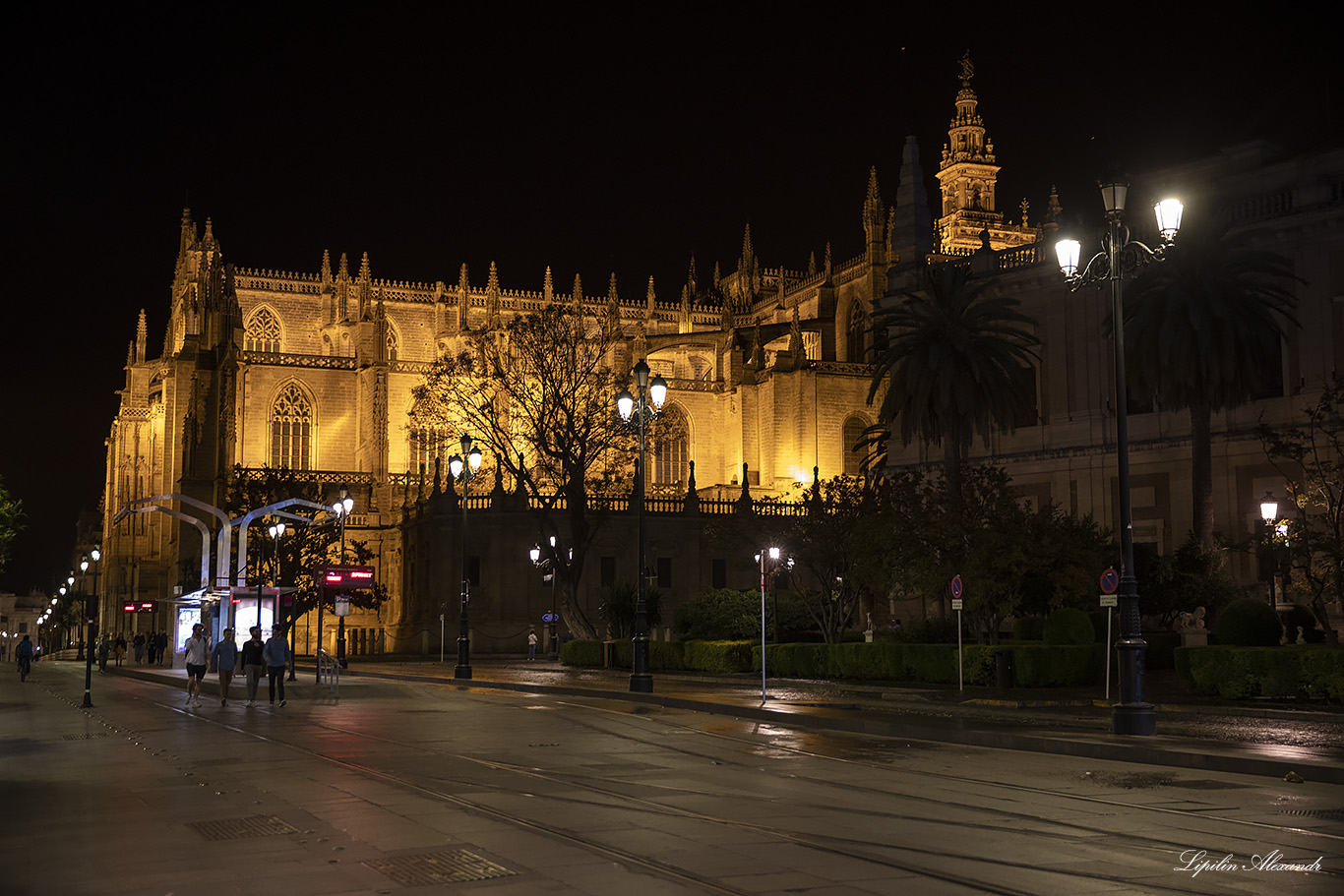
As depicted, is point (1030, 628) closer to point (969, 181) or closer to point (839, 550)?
point (839, 550)

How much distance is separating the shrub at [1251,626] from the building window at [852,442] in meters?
45.8

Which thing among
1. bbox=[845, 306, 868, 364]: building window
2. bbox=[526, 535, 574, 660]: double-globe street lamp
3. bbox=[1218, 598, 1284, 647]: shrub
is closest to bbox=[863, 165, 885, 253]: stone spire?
bbox=[845, 306, 868, 364]: building window

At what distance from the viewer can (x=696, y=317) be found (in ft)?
278

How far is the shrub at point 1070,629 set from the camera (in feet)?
92.0

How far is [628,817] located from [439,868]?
7.84 ft

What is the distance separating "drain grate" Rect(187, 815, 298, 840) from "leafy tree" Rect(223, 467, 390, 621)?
4834 centimetres

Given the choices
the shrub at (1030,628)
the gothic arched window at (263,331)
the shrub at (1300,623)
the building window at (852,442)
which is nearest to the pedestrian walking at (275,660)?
the shrub at (1030,628)

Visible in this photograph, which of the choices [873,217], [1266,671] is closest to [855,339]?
[873,217]

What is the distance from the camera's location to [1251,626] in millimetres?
24359

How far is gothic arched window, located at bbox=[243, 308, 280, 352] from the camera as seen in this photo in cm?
7588

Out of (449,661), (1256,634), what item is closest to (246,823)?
(1256,634)

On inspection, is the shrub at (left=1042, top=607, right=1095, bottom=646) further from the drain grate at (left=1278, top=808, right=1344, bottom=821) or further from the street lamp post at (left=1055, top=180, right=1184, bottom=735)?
the drain grate at (left=1278, top=808, right=1344, bottom=821)

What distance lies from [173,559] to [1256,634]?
60686 millimetres

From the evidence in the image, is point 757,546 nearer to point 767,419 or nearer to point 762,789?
point 767,419
